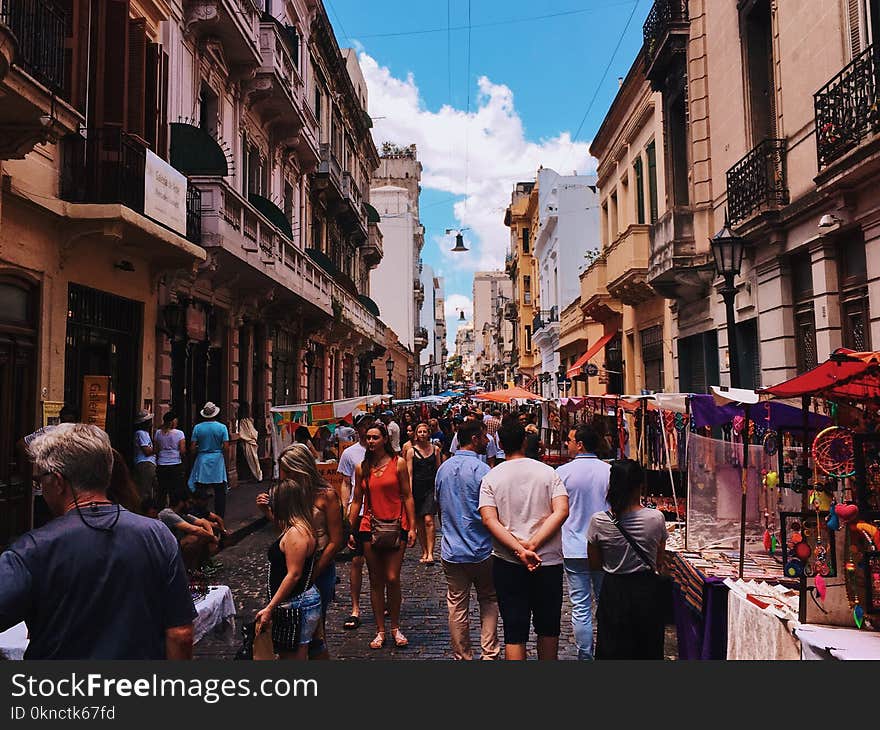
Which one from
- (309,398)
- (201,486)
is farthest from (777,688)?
(309,398)

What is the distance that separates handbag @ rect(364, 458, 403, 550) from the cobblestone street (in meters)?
0.86

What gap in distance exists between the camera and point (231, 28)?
15.4 meters

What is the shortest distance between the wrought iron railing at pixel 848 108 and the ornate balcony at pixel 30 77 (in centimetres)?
933

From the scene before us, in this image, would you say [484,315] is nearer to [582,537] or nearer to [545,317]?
[545,317]

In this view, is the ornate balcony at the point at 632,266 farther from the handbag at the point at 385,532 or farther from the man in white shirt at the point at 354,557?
the handbag at the point at 385,532

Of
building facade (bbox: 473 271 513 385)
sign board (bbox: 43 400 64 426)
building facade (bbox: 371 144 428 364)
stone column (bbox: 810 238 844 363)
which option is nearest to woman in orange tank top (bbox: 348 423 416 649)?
sign board (bbox: 43 400 64 426)

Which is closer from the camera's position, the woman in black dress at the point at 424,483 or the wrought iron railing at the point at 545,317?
the woman in black dress at the point at 424,483

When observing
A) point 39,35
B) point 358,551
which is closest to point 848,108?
point 358,551

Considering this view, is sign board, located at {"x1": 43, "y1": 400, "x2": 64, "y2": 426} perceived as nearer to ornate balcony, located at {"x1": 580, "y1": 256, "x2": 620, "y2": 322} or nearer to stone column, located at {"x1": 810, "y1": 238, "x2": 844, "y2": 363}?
stone column, located at {"x1": 810, "y1": 238, "x2": 844, "y2": 363}

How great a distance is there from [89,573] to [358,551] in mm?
4333

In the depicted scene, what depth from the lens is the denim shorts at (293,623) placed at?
416 cm

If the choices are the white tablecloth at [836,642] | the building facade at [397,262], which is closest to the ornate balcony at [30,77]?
the white tablecloth at [836,642]

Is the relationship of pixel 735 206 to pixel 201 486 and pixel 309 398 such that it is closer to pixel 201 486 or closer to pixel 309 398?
pixel 201 486

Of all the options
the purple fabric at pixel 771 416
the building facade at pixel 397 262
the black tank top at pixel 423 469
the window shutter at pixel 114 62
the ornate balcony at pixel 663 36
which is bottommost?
the black tank top at pixel 423 469
